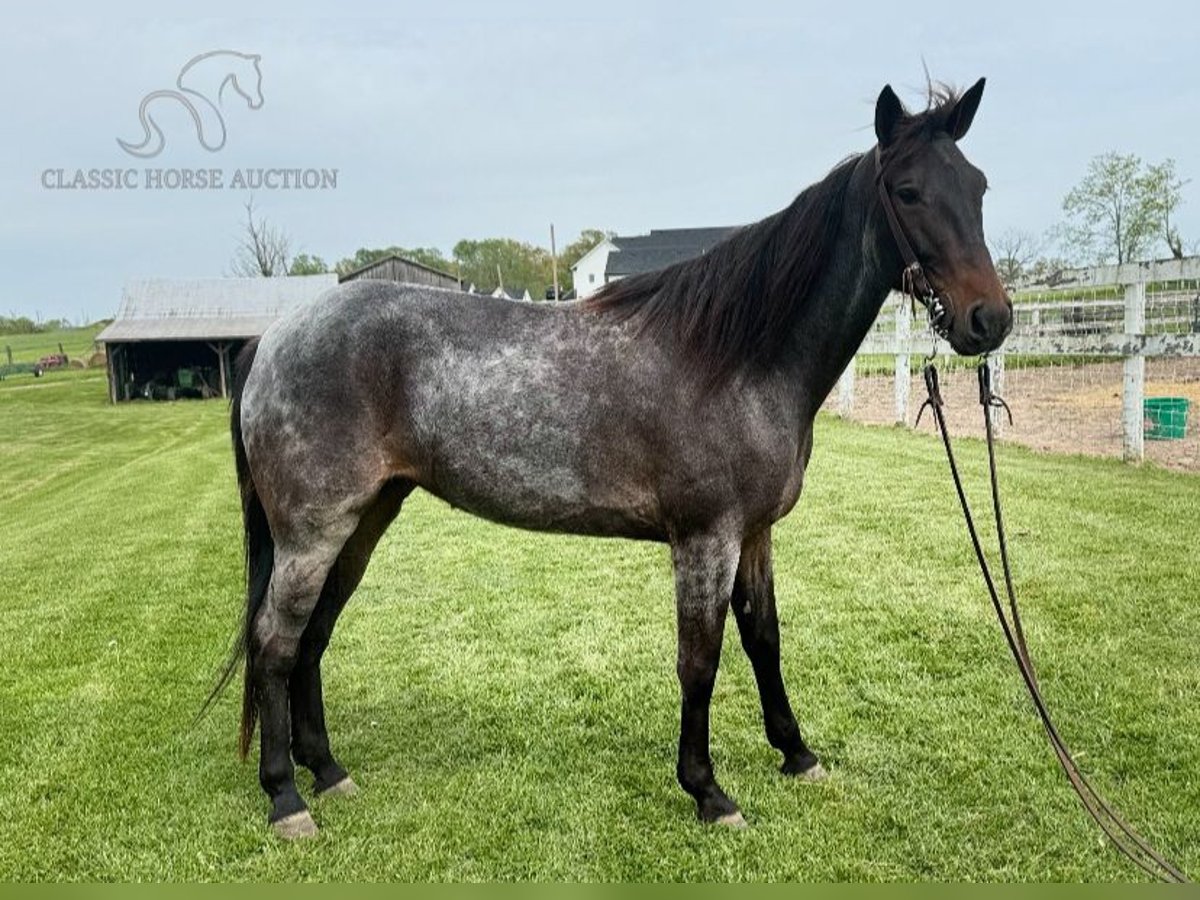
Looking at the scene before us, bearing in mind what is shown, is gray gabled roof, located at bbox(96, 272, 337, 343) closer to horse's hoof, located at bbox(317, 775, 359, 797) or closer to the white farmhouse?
the white farmhouse

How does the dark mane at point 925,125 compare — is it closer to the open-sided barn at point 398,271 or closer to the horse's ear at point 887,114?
the horse's ear at point 887,114

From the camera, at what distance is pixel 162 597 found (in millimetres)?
6109

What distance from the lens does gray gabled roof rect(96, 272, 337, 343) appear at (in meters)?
30.2

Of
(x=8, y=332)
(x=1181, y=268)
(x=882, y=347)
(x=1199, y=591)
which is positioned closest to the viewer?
(x=1199, y=591)

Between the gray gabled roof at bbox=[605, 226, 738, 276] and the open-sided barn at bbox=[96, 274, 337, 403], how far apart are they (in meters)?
20.0

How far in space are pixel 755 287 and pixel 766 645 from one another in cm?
138

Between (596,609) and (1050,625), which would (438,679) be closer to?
(596,609)

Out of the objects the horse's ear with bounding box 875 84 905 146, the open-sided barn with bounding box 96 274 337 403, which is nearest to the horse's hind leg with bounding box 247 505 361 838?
the horse's ear with bounding box 875 84 905 146

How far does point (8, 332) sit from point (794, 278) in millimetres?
84071

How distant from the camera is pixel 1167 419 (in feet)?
31.3

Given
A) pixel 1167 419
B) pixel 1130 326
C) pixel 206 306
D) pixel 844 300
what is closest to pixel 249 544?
pixel 844 300

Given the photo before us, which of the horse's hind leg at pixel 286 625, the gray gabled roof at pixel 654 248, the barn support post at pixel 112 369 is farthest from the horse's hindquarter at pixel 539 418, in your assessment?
the gray gabled roof at pixel 654 248

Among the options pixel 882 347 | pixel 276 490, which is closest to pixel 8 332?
pixel 882 347

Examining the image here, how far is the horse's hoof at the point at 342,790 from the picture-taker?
3.26 meters
